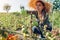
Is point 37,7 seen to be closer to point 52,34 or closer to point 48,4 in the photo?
point 48,4

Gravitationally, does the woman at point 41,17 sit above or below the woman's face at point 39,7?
below

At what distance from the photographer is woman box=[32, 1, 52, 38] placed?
122cm

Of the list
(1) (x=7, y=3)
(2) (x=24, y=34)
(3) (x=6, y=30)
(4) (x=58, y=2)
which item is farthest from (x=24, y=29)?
(4) (x=58, y=2)

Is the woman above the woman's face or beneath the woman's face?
beneath

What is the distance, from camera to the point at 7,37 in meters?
1.18

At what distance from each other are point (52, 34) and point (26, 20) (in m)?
0.24

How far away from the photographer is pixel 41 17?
123cm

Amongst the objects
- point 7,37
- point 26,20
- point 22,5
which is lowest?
point 7,37

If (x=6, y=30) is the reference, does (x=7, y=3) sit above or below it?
above

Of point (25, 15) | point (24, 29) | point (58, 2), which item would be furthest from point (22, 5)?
point (58, 2)

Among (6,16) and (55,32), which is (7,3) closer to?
(6,16)

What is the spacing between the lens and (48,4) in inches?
48.3

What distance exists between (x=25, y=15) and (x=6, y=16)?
0.15 meters

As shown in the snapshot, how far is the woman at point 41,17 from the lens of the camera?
1216 millimetres
